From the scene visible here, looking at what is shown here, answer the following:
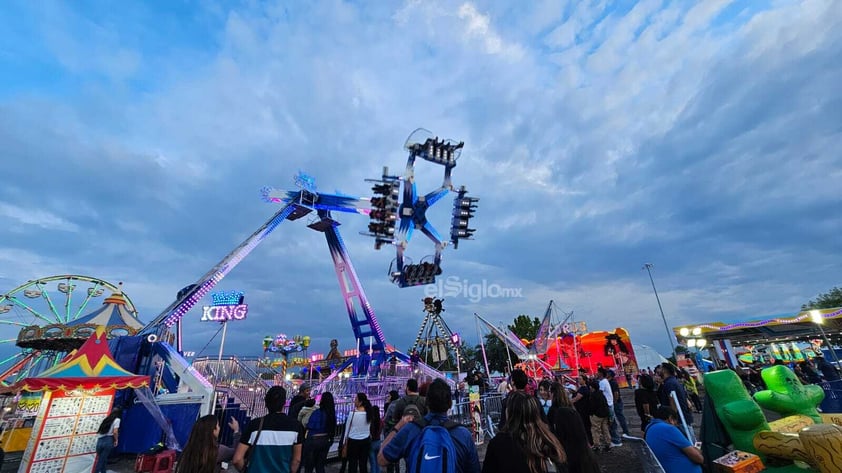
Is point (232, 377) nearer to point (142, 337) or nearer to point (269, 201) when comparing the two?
point (142, 337)

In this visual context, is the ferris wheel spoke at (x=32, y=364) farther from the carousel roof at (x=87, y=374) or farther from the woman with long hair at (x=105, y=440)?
the woman with long hair at (x=105, y=440)

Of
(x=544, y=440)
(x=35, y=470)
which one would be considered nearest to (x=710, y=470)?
(x=544, y=440)

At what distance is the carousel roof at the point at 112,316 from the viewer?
51.7 ft

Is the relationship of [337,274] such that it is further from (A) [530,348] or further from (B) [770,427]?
(B) [770,427]

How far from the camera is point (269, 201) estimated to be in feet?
85.4

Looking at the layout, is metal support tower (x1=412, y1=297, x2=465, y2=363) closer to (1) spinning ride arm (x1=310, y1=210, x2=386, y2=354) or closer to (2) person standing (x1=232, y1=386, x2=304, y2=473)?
(1) spinning ride arm (x1=310, y1=210, x2=386, y2=354)

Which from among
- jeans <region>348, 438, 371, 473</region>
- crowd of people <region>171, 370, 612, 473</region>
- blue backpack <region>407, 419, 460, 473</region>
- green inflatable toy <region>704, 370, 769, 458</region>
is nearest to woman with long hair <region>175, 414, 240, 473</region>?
crowd of people <region>171, 370, 612, 473</region>

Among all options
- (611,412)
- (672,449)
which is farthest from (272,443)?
(611,412)

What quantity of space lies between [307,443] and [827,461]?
6.73 m

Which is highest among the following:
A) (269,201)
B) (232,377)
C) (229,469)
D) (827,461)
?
(269,201)

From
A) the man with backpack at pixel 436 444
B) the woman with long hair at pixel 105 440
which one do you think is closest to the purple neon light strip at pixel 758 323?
the man with backpack at pixel 436 444

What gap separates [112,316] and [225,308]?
4.58 m

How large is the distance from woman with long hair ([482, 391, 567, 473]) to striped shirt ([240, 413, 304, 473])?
2291 mm

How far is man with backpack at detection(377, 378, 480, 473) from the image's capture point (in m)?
2.68
